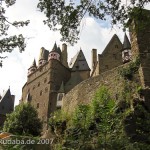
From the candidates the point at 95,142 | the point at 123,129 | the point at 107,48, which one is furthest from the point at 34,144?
the point at 107,48

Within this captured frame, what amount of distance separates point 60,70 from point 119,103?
37293mm

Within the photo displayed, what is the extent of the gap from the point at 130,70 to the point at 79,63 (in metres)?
37.6

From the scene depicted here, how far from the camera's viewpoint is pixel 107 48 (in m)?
40.6

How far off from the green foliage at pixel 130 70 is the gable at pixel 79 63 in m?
35.4

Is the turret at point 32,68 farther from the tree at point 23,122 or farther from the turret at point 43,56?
the tree at point 23,122

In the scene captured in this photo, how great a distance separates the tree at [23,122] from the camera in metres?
31.1

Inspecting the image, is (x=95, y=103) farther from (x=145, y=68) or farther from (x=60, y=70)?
(x=60, y=70)

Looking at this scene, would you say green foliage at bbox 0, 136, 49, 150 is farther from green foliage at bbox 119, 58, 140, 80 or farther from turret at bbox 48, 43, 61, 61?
turret at bbox 48, 43, 61, 61

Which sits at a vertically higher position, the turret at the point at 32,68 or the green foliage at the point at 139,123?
the turret at the point at 32,68

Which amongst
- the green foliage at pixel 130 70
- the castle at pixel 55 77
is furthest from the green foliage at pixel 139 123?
the castle at pixel 55 77

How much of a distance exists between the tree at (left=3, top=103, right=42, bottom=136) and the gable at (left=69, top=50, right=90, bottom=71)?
2226 centimetres

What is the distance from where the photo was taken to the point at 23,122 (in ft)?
105

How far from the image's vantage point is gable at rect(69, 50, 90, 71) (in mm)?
54744

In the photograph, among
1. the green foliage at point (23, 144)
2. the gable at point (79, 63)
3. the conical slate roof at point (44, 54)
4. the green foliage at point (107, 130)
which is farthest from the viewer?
the conical slate roof at point (44, 54)
